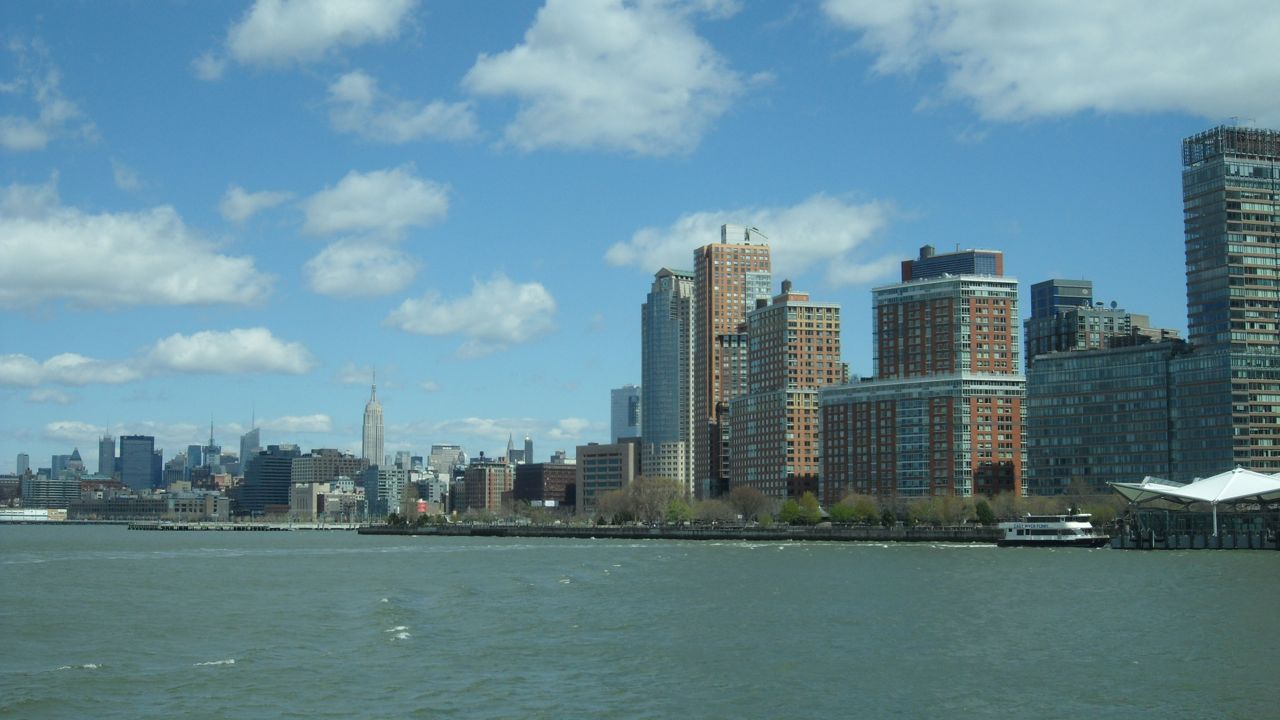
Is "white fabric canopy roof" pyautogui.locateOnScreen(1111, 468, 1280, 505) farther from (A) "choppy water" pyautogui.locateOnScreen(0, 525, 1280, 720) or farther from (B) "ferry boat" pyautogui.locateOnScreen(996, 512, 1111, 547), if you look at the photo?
(A) "choppy water" pyautogui.locateOnScreen(0, 525, 1280, 720)

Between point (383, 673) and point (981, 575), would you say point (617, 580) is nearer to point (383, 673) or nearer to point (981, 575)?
point (981, 575)

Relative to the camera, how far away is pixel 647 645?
223ft

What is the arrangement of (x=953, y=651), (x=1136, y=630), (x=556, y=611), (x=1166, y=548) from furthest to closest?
(x=1166, y=548) < (x=556, y=611) < (x=1136, y=630) < (x=953, y=651)

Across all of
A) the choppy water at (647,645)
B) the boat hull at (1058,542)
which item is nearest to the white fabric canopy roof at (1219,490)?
the boat hull at (1058,542)

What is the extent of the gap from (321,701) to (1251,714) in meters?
33.1

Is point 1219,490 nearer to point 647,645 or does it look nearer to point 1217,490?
point 1217,490

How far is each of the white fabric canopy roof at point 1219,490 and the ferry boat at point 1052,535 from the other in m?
8.01

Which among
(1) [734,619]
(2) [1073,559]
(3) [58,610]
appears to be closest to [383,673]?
(1) [734,619]

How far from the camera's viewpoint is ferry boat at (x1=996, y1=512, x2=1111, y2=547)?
190 m

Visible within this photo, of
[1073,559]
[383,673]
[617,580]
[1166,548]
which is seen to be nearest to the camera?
[383,673]

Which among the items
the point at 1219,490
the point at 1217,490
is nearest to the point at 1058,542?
the point at 1217,490

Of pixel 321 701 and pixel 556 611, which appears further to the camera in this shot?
pixel 556 611

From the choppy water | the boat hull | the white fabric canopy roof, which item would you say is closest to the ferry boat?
the boat hull

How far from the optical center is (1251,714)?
48.7m
